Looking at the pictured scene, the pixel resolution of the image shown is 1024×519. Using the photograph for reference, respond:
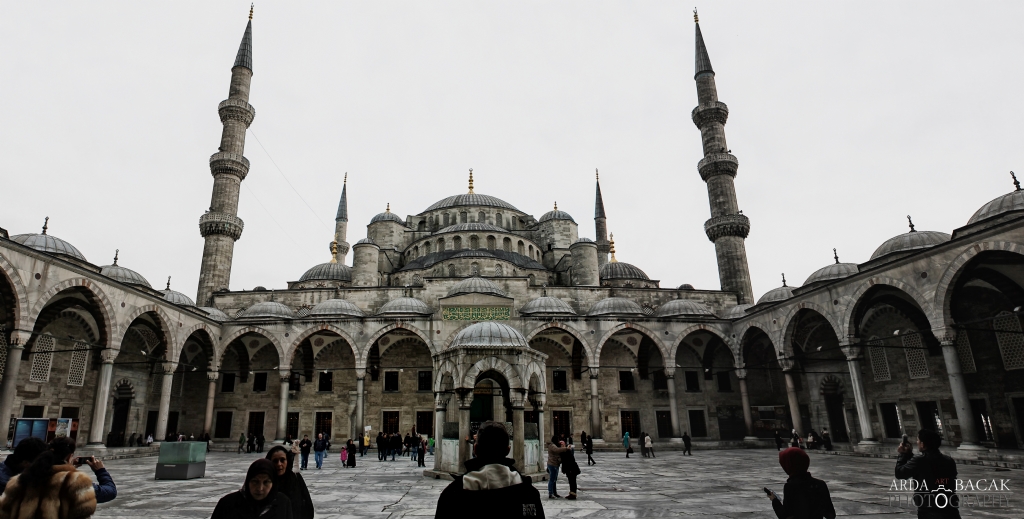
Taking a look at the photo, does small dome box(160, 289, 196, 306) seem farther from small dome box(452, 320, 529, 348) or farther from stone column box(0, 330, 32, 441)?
small dome box(452, 320, 529, 348)

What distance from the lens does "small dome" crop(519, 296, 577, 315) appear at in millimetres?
22880

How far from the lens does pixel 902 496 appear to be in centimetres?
784

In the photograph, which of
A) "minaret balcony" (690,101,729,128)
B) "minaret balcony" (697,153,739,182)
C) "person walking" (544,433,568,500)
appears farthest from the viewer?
"minaret balcony" (690,101,729,128)

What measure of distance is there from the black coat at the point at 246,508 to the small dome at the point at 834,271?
894 inches

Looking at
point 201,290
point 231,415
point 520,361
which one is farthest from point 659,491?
point 201,290

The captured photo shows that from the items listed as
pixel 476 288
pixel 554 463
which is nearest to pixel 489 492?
pixel 554 463

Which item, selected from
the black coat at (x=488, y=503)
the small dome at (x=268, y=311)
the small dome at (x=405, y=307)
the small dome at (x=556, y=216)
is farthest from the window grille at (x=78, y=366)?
the small dome at (x=556, y=216)

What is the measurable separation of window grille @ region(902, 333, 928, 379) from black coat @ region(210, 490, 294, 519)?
19.7 meters

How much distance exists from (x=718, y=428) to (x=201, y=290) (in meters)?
25.3

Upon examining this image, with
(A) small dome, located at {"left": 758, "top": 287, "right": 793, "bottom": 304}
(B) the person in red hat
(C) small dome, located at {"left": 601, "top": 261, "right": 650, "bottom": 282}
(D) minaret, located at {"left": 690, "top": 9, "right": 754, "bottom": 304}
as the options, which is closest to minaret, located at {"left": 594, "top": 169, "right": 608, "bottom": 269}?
(C) small dome, located at {"left": 601, "top": 261, "right": 650, "bottom": 282}

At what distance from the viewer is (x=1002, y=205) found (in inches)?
611

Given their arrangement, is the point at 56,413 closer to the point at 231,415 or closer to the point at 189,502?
the point at 231,415

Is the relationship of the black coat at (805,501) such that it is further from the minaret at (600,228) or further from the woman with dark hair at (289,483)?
the minaret at (600,228)

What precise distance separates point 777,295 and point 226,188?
27598 millimetres
